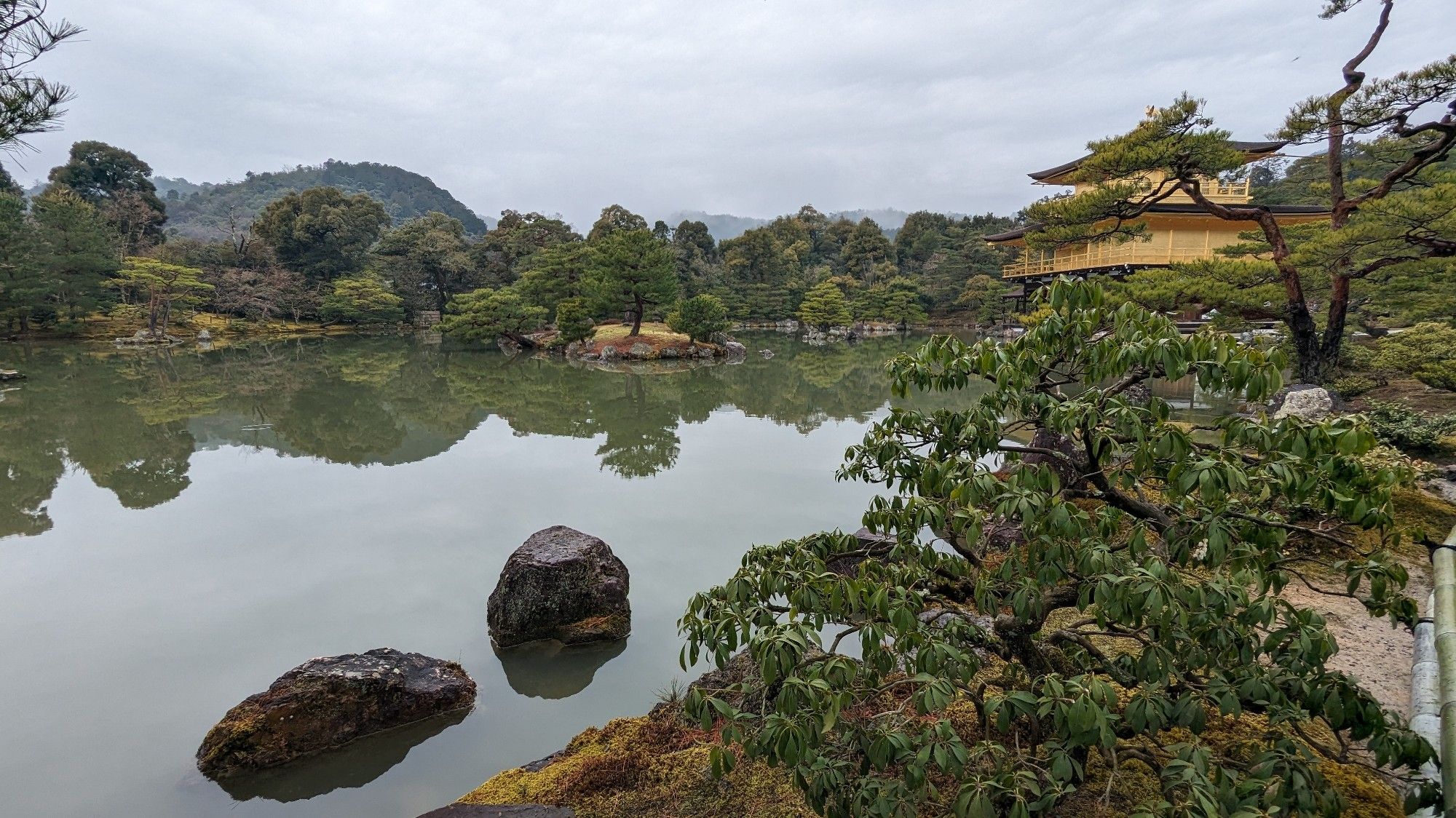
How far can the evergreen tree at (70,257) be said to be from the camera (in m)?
20.8

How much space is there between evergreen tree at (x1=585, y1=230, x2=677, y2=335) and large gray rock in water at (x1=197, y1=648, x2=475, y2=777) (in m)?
17.4

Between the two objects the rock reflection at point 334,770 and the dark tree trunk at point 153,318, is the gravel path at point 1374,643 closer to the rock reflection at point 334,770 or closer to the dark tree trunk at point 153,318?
the rock reflection at point 334,770

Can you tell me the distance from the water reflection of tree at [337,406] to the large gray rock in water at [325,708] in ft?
14.5

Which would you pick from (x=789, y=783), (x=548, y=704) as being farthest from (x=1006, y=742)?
(x=548, y=704)

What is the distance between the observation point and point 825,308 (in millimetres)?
28234

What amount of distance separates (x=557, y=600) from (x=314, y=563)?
238 centimetres

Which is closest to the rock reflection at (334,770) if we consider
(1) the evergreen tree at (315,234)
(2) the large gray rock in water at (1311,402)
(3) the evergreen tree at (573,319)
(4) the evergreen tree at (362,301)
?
(2) the large gray rock in water at (1311,402)

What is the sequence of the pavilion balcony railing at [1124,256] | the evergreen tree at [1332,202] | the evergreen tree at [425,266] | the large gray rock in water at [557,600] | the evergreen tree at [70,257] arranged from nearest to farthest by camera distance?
the large gray rock in water at [557,600] → the evergreen tree at [1332,202] → the pavilion balcony railing at [1124,256] → the evergreen tree at [70,257] → the evergreen tree at [425,266]

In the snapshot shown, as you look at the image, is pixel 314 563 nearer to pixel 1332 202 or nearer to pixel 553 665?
pixel 553 665

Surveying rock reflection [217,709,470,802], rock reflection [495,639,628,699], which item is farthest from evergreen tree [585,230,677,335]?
rock reflection [217,709,470,802]

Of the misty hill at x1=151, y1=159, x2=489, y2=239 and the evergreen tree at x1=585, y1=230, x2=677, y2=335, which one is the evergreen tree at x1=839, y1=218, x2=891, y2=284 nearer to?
the evergreen tree at x1=585, y1=230, x2=677, y2=335

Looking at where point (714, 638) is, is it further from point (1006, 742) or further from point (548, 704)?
point (548, 704)

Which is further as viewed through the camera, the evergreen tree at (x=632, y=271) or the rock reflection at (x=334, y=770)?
the evergreen tree at (x=632, y=271)

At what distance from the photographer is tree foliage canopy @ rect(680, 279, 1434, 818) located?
1.38 metres
